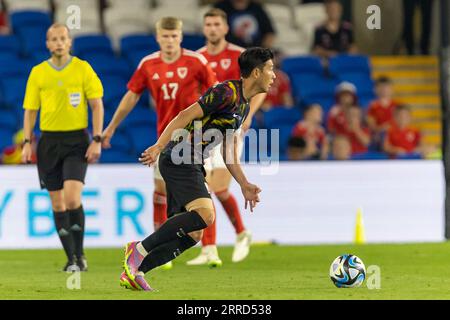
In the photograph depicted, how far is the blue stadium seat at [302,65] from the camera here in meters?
20.1

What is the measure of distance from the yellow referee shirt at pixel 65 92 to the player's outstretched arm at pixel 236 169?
2.59 meters

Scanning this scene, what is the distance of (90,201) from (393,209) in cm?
353

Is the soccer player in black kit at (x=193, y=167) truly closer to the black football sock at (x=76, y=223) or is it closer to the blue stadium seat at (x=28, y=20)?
the black football sock at (x=76, y=223)

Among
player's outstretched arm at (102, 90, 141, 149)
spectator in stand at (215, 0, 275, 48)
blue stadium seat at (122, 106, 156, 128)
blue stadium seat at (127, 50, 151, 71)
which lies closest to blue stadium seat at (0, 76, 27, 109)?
blue stadium seat at (122, 106, 156, 128)

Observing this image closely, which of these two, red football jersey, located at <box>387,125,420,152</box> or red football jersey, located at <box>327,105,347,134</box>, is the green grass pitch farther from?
red football jersey, located at <box>327,105,347,134</box>

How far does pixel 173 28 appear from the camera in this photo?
39.9ft

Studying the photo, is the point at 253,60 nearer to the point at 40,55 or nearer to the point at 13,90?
the point at 13,90

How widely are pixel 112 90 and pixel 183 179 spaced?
9.40 metres

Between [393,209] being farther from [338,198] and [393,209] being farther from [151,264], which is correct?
[151,264]

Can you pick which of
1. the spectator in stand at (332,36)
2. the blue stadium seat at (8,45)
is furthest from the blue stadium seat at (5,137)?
the spectator in stand at (332,36)

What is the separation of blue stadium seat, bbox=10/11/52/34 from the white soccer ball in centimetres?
1075

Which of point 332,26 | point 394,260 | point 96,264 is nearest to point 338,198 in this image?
point 394,260

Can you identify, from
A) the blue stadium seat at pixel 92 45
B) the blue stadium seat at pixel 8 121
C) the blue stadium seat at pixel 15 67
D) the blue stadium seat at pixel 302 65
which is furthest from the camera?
the blue stadium seat at pixel 302 65

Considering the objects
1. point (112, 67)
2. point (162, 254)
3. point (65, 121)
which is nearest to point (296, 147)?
point (112, 67)
